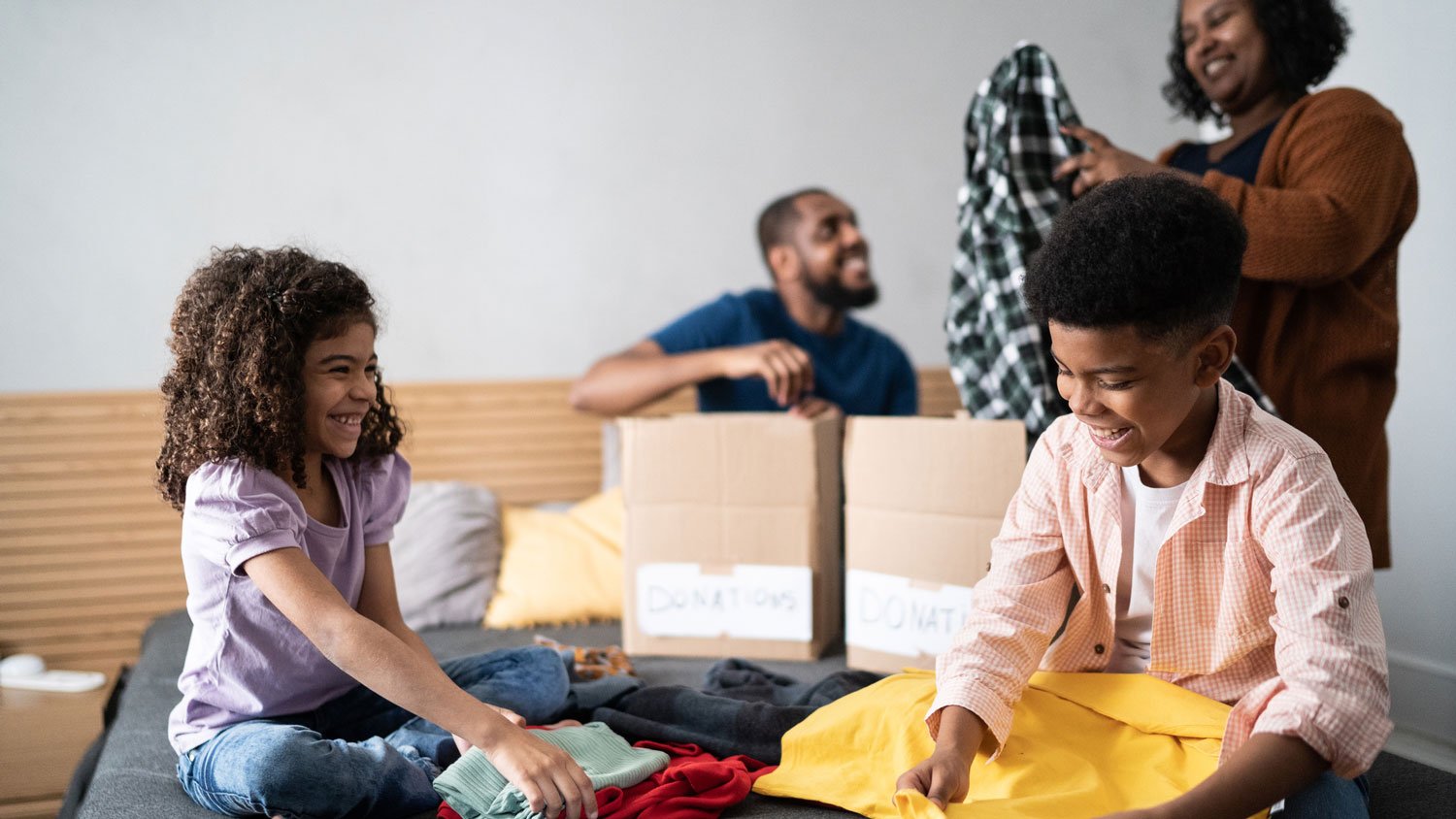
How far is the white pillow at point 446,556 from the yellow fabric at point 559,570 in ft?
0.12

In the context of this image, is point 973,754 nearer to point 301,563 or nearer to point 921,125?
point 301,563

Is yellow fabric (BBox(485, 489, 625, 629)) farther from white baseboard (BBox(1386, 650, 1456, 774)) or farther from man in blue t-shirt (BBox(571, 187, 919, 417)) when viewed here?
white baseboard (BBox(1386, 650, 1456, 774))

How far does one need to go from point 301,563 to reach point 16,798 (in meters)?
A: 1.10

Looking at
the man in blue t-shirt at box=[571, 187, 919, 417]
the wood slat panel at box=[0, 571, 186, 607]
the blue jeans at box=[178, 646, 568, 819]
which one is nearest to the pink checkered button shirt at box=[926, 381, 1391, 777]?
the blue jeans at box=[178, 646, 568, 819]

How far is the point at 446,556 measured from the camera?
2.29 m

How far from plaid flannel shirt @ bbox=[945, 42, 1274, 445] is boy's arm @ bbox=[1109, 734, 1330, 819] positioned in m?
0.85

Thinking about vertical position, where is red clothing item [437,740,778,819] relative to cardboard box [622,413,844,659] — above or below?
below

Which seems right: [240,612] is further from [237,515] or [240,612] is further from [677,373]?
[677,373]

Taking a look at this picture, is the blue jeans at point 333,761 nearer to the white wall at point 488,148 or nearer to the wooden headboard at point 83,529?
the wooden headboard at point 83,529

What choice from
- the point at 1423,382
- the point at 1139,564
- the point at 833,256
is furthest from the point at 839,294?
the point at 1139,564

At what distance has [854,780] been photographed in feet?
4.02

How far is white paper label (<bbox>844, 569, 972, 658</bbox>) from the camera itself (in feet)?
5.67

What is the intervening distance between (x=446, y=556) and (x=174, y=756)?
820mm

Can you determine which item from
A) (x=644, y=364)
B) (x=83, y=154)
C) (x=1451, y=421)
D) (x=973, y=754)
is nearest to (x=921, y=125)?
(x=644, y=364)
